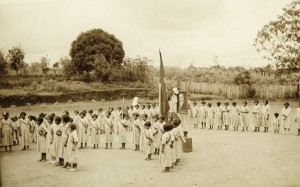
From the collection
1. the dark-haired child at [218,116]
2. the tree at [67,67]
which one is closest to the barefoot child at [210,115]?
the dark-haired child at [218,116]

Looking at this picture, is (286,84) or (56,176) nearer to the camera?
(56,176)

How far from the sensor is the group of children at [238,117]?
611 inches

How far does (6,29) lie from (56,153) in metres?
3.63

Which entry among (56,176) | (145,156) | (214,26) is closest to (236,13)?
(214,26)

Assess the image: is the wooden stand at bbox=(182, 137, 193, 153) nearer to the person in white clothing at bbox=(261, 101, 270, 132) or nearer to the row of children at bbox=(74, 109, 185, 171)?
the row of children at bbox=(74, 109, 185, 171)

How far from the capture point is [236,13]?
12711mm

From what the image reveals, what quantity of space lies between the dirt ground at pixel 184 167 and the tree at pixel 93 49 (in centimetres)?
1233

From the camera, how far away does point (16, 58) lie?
12797 millimetres

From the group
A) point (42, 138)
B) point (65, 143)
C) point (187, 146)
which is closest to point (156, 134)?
point (187, 146)

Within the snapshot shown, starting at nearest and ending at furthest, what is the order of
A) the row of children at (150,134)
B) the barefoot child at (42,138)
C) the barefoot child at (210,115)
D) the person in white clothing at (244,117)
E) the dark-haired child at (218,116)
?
the row of children at (150,134)
the barefoot child at (42,138)
the person in white clothing at (244,117)
the dark-haired child at (218,116)
the barefoot child at (210,115)

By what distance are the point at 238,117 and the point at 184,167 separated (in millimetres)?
7420

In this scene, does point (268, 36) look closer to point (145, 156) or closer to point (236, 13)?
point (236, 13)

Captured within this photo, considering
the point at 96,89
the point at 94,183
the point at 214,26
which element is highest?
the point at 214,26

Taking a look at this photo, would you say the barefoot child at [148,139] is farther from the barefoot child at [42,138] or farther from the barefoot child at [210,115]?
the barefoot child at [210,115]
